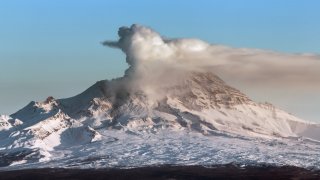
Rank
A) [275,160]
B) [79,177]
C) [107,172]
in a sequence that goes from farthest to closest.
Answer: [275,160], [107,172], [79,177]

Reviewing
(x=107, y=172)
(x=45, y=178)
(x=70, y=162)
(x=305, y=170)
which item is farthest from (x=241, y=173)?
(x=70, y=162)

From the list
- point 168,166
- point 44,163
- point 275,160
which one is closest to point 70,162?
point 44,163

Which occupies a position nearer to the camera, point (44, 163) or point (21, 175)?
point (21, 175)

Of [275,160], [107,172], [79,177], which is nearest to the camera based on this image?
[79,177]

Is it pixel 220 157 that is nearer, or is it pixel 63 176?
pixel 63 176

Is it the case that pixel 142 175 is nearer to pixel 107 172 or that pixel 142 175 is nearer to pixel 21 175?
pixel 107 172

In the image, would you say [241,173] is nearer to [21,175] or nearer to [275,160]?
[275,160]
